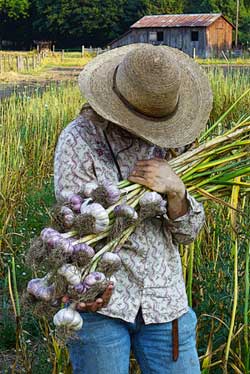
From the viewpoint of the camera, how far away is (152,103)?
1745 millimetres

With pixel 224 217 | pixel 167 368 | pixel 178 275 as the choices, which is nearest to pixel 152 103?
pixel 178 275

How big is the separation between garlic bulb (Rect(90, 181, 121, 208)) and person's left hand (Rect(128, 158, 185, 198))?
9cm

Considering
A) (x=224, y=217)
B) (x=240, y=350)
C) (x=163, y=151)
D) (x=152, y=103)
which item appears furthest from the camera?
(x=224, y=217)

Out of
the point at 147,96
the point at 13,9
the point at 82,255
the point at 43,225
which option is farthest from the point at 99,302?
the point at 13,9

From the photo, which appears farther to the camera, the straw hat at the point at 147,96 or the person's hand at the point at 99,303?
the straw hat at the point at 147,96

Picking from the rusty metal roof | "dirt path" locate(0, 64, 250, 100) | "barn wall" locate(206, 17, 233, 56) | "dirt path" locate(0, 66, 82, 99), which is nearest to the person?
"dirt path" locate(0, 64, 250, 100)

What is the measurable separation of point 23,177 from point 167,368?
3131mm

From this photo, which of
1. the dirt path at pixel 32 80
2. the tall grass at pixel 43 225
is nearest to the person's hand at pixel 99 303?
the tall grass at pixel 43 225

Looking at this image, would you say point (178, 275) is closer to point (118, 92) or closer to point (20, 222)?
point (118, 92)

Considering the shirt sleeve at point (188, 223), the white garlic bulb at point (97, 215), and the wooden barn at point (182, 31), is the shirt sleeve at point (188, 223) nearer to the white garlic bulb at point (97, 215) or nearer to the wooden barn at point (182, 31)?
the white garlic bulb at point (97, 215)

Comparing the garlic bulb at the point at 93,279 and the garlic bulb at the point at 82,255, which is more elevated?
the garlic bulb at the point at 82,255

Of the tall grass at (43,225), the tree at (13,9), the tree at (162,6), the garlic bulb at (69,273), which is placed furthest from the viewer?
the tree at (13,9)

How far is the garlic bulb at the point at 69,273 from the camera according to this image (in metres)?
1.50

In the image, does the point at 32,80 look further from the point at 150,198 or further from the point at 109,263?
the point at 109,263
